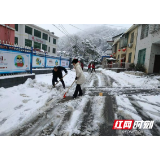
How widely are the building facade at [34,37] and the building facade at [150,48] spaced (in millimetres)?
21860

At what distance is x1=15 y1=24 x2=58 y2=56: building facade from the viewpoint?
23281 mm

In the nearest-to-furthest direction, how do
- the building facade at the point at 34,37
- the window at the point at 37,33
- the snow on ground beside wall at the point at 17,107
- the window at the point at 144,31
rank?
1. the snow on ground beside wall at the point at 17,107
2. the window at the point at 144,31
3. the building facade at the point at 34,37
4. the window at the point at 37,33

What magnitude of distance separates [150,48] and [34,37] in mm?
23890

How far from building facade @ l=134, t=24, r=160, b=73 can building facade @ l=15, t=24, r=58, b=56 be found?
71.7ft

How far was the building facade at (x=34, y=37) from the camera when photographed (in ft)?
76.4

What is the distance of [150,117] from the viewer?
3.34 metres

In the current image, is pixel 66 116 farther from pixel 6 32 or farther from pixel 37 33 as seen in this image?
pixel 37 33

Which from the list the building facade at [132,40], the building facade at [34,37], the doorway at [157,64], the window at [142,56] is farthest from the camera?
the building facade at [34,37]

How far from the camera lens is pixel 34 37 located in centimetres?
2611

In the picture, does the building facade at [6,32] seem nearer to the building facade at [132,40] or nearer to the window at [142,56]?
the window at [142,56]

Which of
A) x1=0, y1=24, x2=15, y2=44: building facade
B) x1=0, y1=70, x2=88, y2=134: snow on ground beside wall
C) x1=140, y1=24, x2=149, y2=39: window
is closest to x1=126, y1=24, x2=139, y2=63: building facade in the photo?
x1=140, y1=24, x2=149, y2=39: window

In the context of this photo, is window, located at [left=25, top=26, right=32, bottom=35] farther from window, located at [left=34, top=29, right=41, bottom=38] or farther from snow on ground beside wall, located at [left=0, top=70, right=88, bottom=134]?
snow on ground beside wall, located at [left=0, top=70, right=88, bottom=134]

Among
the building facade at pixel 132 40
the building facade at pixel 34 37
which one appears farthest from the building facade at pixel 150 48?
the building facade at pixel 34 37
